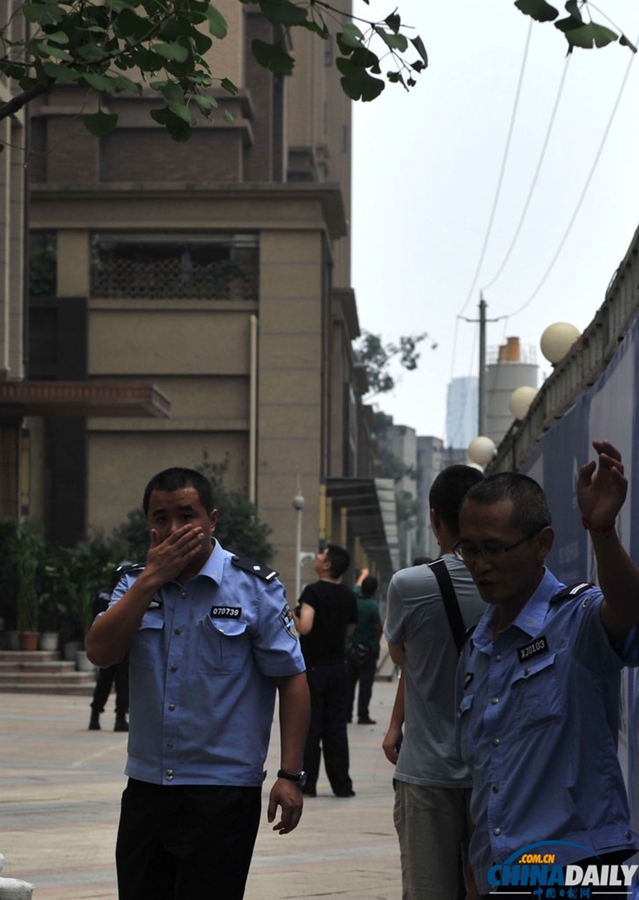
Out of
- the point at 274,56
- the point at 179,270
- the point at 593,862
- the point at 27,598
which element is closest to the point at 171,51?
the point at 274,56

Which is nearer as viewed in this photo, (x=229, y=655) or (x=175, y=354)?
(x=229, y=655)

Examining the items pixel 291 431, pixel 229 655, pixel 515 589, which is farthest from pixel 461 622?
pixel 291 431

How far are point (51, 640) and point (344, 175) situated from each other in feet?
212

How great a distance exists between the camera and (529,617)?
394 cm

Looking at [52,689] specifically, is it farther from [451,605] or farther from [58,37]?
[451,605]

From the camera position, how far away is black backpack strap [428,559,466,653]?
5691mm

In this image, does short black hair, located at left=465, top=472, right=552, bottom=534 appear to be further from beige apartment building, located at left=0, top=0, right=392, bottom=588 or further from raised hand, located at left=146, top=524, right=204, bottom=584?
beige apartment building, located at left=0, top=0, right=392, bottom=588

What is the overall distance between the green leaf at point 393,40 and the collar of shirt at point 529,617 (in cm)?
241

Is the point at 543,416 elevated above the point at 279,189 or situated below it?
below

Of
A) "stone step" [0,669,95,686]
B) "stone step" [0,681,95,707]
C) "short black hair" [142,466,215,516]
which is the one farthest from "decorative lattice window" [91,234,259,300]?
"short black hair" [142,466,215,516]

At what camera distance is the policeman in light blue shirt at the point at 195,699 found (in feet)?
16.2

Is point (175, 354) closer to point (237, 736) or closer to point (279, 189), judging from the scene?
point (279, 189)

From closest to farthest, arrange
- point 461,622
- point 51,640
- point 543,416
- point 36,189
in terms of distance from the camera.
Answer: point 461,622 → point 543,416 → point 51,640 → point 36,189

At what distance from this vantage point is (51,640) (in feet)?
99.9
